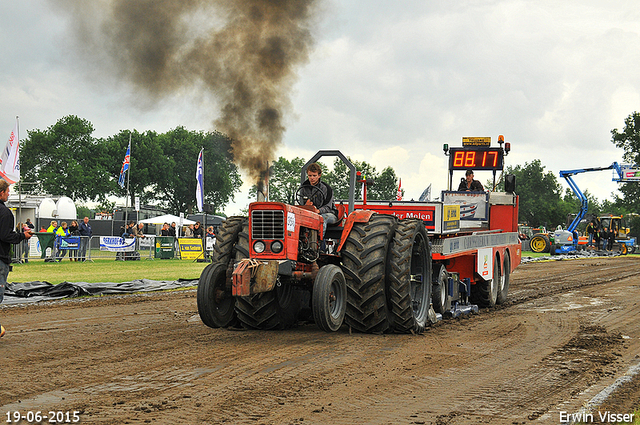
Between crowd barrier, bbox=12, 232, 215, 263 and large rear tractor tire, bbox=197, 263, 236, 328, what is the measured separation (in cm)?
1616

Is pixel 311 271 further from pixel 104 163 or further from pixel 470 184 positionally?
pixel 104 163

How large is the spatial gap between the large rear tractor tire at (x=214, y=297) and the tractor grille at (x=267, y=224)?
2.21 ft

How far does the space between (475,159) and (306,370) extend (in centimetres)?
909

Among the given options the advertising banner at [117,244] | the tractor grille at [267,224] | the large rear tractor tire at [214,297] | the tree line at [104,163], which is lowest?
the large rear tractor tire at [214,297]

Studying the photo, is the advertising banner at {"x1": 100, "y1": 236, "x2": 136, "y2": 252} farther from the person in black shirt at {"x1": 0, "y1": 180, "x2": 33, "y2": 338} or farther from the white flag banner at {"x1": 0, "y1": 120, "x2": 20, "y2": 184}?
the person in black shirt at {"x1": 0, "y1": 180, "x2": 33, "y2": 338}

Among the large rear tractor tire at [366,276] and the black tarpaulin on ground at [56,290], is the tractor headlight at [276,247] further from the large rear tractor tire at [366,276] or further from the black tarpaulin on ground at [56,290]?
the black tarpaulin on ground at [56,290]

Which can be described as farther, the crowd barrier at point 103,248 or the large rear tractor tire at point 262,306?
the crowd barrier at point 103,248

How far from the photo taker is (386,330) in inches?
324

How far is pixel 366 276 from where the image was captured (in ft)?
25.7

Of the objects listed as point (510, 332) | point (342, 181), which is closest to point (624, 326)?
point (510, 332)

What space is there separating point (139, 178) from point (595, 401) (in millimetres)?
72820

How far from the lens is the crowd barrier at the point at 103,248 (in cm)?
2339

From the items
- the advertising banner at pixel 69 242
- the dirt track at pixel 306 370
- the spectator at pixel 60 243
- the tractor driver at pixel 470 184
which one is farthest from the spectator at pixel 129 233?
the dirt track at pixel 306 370

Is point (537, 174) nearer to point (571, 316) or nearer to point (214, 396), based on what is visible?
point (571, 316)
